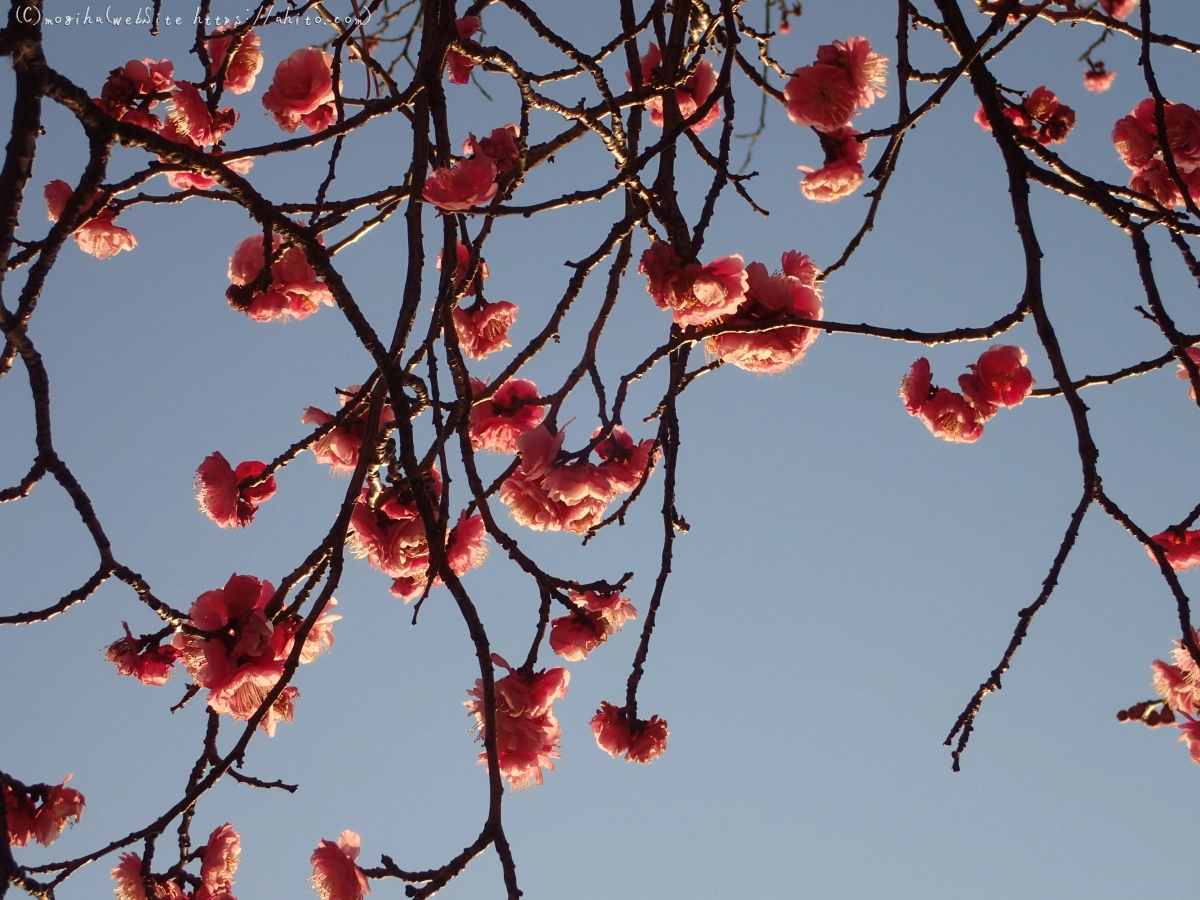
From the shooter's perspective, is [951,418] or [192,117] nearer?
[951,418]

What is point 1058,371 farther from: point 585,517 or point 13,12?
point 13,12

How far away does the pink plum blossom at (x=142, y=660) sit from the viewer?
1.38m

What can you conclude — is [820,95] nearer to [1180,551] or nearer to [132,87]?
[1180,551]

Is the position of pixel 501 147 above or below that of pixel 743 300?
above

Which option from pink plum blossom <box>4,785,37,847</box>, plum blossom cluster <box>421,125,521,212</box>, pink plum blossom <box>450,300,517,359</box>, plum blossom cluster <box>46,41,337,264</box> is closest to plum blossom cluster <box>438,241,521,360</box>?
pink plum blossom <box>450,300,517,359</box>

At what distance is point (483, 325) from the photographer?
68.1 inches

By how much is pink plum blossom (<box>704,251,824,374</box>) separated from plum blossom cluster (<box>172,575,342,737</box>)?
2.42 ft

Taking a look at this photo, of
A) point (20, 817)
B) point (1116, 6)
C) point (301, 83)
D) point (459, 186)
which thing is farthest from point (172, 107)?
point (1116, 6)

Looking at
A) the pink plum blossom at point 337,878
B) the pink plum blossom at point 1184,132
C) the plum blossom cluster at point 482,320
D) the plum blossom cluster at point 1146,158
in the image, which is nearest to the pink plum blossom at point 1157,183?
the plum blossom cluster at point 1146,158

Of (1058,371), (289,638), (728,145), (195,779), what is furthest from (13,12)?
(1058,371)

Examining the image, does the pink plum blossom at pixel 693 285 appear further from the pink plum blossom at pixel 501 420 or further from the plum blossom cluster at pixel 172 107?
the plum blossom cluster at pixel 172 107

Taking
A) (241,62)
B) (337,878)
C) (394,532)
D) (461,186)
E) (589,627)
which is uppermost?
(241,62)

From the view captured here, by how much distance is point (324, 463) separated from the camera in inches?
64.2

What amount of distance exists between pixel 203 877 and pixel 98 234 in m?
1.36
